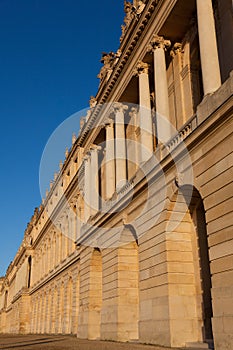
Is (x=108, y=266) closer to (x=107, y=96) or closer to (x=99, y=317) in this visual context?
(x=99, y=317)

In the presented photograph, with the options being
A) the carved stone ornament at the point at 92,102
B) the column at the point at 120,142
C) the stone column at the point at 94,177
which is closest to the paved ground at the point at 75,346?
the column at the point at 120,142

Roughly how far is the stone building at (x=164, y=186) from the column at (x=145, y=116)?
0.07m

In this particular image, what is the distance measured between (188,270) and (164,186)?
3.69m

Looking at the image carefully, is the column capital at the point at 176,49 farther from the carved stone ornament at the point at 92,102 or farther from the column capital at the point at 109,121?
the carved stone ornament at the point at 92,102

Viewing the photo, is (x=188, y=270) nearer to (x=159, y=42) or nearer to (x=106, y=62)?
(x=159, y=42)

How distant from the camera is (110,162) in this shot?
29750 mm

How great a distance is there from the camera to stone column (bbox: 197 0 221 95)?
16547mm

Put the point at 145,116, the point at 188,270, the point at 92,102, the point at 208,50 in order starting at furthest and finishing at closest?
1. the point at 92,102
2. the point at 145,116
3. the point at 208,50
4. the point at 188,270

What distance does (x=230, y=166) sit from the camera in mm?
13375

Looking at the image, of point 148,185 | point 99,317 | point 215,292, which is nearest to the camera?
point 215,292

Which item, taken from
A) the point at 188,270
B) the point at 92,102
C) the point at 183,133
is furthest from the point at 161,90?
the point at 92,102

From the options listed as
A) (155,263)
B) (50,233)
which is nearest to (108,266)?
(155,263)

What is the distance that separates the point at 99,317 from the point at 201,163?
16.4 metres

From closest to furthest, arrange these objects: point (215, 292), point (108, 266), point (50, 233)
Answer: point (215, 292) < point (108, 266) < point (50, 233)
